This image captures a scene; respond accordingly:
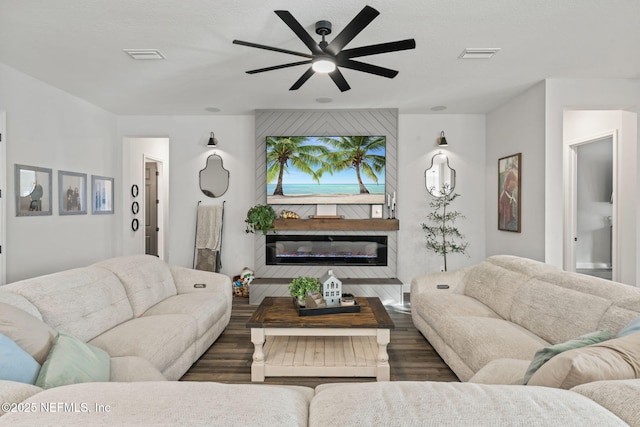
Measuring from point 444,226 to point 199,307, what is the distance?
3919mm

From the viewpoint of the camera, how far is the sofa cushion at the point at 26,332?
1606mm

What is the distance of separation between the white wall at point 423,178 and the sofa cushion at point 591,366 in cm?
437

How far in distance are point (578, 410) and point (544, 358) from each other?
73 centimetres

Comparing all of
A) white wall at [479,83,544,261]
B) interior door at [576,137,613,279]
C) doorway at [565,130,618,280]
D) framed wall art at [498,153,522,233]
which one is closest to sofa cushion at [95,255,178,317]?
white wall at [479,83,544,261]

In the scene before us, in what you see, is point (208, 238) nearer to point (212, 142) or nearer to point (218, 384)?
point (212, 142)

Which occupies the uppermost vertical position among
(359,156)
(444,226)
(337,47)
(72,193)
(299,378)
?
(337,47)

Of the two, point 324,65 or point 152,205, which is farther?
point 152,205

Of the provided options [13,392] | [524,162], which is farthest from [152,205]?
[13,392]

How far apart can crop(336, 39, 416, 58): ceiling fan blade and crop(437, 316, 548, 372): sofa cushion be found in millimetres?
2016

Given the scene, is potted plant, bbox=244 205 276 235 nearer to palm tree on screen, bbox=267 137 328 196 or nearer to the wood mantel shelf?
the wood mantel shelf

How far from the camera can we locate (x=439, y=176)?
5609mm

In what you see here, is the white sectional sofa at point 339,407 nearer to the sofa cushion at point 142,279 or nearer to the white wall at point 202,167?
the sofa cushion at point 142,279

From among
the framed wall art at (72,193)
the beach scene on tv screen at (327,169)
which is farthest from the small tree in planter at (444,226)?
the framed wall art at (72,193)

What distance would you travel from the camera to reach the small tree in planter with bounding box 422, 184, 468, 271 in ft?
18.3
